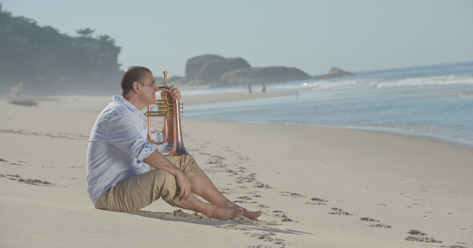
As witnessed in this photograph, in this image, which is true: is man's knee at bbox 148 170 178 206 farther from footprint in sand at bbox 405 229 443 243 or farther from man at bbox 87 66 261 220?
footprint in sand at bbox 405 229 443 243

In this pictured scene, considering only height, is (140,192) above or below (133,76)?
below

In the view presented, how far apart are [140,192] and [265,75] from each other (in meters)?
140

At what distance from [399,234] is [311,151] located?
6785mm

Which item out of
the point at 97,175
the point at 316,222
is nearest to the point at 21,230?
the point at 97,175

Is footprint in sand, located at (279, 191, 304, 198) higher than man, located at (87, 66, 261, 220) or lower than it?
lower

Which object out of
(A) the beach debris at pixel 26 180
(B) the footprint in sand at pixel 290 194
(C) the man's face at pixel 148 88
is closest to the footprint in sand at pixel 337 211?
(B) the footprint in sand at pixel 290 194

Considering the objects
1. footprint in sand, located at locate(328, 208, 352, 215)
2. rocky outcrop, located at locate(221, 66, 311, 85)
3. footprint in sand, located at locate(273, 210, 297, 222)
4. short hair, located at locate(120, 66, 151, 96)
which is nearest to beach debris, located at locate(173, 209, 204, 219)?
footprint in sand, located at locate(273, 210, 297, 222)

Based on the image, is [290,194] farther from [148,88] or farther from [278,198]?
[148,88]

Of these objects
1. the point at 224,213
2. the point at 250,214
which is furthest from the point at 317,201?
the point at 224,213

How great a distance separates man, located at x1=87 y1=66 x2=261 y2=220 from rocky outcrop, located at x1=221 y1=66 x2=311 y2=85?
136 m

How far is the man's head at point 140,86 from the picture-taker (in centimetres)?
388

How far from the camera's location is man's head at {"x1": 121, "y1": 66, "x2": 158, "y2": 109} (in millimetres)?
3883

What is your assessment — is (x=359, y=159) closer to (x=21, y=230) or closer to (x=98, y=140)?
(x=98, y=140)

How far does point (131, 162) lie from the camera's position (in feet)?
12.9
